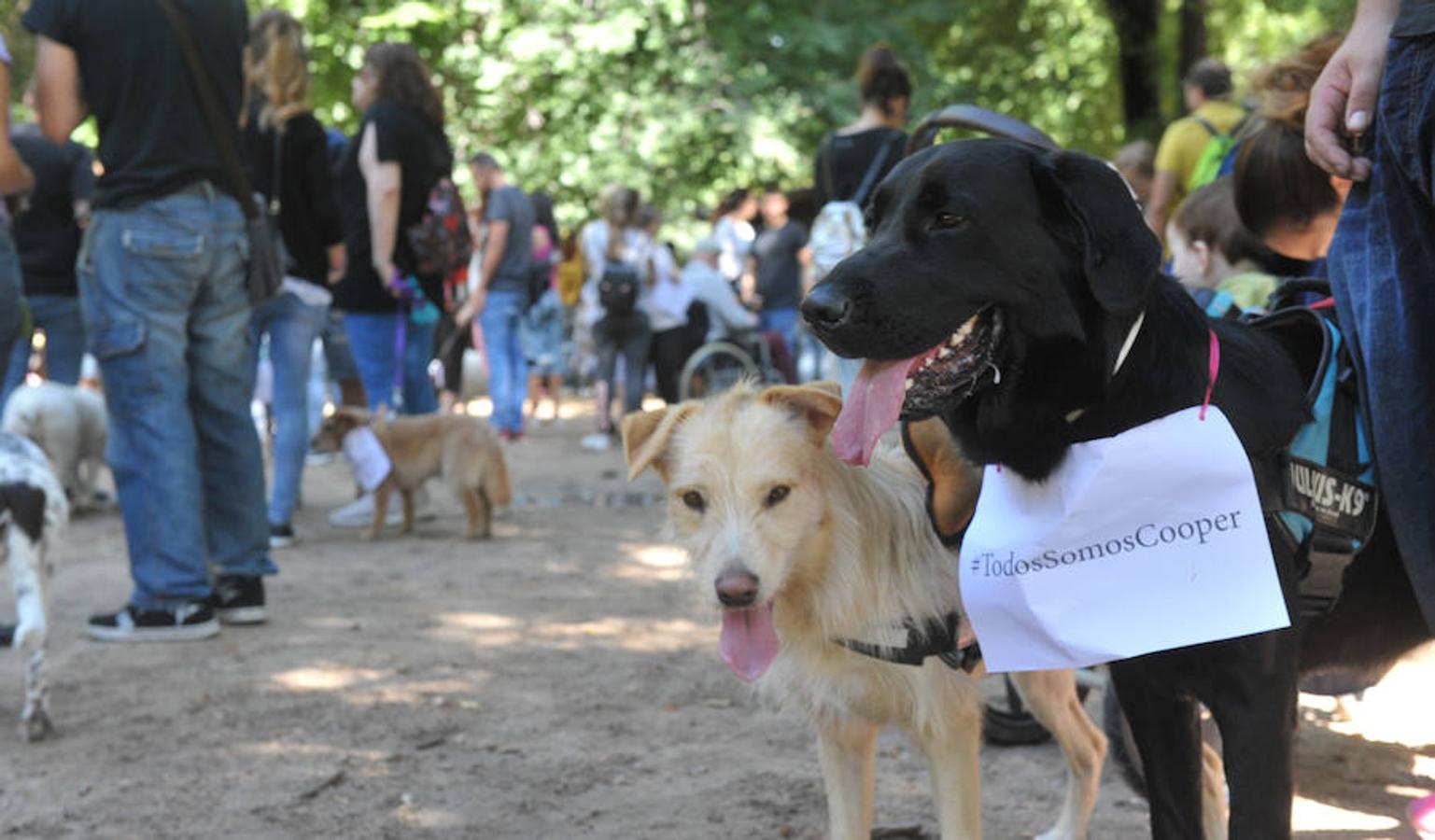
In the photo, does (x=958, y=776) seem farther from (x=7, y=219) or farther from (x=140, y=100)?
(x=140, y=100)

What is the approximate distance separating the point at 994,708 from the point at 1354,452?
2.38 m

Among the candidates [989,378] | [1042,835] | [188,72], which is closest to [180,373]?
[188,72]

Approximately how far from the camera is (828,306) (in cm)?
240

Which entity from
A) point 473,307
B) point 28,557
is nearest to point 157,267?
point 28,557

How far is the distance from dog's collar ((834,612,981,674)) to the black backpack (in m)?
11.6

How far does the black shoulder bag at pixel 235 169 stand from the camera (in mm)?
6129

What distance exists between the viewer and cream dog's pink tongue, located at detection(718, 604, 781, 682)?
3375mm

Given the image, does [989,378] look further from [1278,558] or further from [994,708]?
[994,708]

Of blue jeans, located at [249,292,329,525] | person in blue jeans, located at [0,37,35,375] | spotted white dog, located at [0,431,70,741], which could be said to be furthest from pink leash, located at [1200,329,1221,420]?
blue jeans, located at [249,292,329,525]

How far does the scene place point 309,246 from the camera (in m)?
8.70

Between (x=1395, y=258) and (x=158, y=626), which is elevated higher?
(x=1395, y=258)

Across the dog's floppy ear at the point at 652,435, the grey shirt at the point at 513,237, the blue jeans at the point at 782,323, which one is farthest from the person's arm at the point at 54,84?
the blue jeans at the point at 782,323

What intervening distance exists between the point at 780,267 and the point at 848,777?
498 inches

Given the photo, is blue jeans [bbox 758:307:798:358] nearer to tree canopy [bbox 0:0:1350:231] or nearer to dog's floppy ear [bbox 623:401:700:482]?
tree canopy [bbox 0:0:1350:231]
